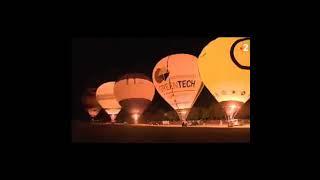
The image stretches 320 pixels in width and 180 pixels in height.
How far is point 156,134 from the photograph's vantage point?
5664 millimetres

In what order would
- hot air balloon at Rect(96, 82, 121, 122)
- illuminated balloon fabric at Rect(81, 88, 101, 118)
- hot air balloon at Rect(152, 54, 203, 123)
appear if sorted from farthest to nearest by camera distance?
hot air balloon at Rect(152, 54, 203, 123) → hot air balloon at Rect(96, 82, 121, 122) → illuminated balloon fabric at Rect(81, 88, 101, 118)

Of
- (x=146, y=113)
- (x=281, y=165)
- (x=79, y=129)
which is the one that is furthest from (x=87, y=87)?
(x=281, y=165)

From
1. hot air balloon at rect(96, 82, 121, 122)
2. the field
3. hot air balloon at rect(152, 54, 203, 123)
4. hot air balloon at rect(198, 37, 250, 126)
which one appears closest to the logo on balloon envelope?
hot air balloon at rect(152, 54, 203, 123)

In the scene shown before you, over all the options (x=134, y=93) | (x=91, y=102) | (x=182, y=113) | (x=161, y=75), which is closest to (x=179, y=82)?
(x=161, y=75)

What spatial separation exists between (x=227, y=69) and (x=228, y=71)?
26 mm

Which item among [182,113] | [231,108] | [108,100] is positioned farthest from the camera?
A: [108,100]

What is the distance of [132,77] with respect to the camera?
21.5 feet

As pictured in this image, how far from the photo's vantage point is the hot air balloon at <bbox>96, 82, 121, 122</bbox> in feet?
20.8

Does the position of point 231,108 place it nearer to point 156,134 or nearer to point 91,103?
point 156,134

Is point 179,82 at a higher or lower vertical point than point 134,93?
higher

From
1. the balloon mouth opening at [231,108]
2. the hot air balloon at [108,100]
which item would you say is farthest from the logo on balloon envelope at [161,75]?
the balloon mouth opening at [231,108]

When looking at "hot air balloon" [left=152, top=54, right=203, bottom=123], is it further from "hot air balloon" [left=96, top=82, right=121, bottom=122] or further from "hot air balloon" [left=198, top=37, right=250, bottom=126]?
"hot air balloon" [left=96, top=82, right=121, bottom=122]

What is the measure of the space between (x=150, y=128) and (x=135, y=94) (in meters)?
1.05

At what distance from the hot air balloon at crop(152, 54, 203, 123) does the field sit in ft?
2.02
